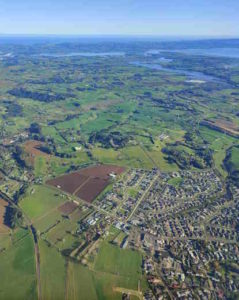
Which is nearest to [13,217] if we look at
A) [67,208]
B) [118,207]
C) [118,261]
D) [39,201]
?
[39,201]

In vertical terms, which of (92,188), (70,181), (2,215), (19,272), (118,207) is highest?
(118,207)

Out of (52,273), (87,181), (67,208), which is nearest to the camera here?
(52,273)

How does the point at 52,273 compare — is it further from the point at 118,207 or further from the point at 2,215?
the point at 118,207

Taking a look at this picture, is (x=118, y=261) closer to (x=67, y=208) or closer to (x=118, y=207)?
(x=118, y=207)

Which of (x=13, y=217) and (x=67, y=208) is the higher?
(x=13, y=217)

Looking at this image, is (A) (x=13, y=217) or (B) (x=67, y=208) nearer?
(A) (x=13, y=217)

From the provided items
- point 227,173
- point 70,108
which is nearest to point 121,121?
point 70,108

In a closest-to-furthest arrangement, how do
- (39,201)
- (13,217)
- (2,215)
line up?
(13,217)
(2,215)
(39,201)

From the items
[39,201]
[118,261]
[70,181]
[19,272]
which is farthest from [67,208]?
[118,261]
